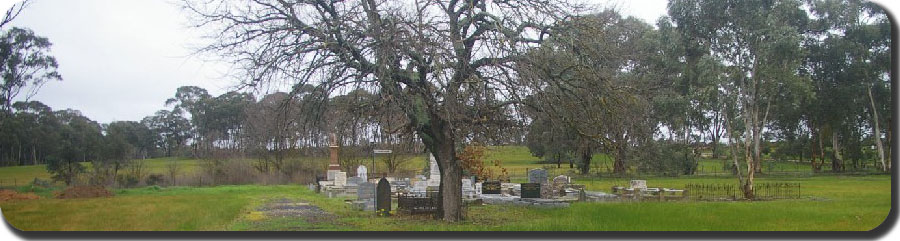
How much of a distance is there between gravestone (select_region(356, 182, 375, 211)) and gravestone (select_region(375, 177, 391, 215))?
100 centimetres

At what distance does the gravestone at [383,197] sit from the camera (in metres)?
16.5

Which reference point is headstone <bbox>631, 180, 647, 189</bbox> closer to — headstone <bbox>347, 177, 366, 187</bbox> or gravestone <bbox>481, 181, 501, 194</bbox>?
gravestone <bbox>481, 181, 501, 194</bbox>

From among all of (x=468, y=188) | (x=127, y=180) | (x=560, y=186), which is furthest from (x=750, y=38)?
(x=127, y=180)

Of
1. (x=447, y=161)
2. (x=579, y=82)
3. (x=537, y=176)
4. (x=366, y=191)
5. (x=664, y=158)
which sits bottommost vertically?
(x=366, y=191)

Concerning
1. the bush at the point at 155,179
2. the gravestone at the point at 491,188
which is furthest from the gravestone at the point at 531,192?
the bush at the point at 155,179

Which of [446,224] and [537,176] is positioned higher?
[537,176]

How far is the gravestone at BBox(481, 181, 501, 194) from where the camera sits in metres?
24.7

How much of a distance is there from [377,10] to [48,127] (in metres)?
10.9

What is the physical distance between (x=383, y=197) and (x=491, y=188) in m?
8.92

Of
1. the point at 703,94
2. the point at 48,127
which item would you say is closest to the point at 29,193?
the point at 48,127

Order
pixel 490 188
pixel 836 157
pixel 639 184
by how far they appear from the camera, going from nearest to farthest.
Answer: pixel 490 188, pixel 639 184, pixel 836 157

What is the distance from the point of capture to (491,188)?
981 inches

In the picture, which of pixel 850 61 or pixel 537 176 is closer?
pixel 537 176

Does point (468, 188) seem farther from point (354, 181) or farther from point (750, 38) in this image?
point (750, 38)
